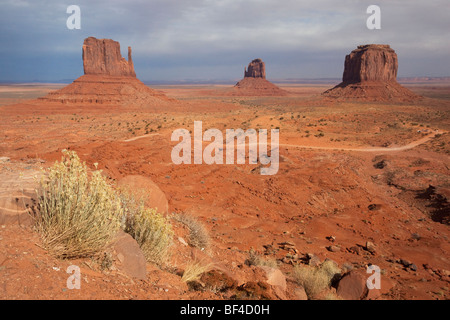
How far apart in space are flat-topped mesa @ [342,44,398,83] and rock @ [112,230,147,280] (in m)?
80.8

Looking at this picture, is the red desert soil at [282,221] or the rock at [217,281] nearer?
the red desert soil at [282,221]

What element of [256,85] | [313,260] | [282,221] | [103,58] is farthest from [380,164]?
[256,85]

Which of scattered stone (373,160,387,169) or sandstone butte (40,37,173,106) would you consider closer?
scattered stone (373,160,387,169)

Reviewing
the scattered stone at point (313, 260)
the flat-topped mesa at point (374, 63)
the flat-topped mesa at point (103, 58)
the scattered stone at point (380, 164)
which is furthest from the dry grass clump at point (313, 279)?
the flat-topped mesa at point (374, 63)

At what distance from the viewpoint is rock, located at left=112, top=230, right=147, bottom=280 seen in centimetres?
367

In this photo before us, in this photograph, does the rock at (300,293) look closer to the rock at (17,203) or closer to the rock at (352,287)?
the rock at (352,287)

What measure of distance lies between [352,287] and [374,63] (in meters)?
80.0

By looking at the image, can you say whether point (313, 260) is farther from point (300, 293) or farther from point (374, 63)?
point (374, 63)

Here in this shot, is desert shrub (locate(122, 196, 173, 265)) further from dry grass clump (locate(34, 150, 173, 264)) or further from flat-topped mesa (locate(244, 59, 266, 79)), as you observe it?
flat-topped mesa (locate(244, 59, 266, 79))

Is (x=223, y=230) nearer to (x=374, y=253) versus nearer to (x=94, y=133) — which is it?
(x=374, y=253)

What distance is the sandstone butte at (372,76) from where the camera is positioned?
223 ft

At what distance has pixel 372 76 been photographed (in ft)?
239

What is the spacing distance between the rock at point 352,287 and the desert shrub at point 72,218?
443 centimetres

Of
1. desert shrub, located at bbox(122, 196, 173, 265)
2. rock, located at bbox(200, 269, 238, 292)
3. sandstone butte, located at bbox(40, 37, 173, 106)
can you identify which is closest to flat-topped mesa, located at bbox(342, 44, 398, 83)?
sandstone butte, located at bbox(40, 37, 173, 106)
